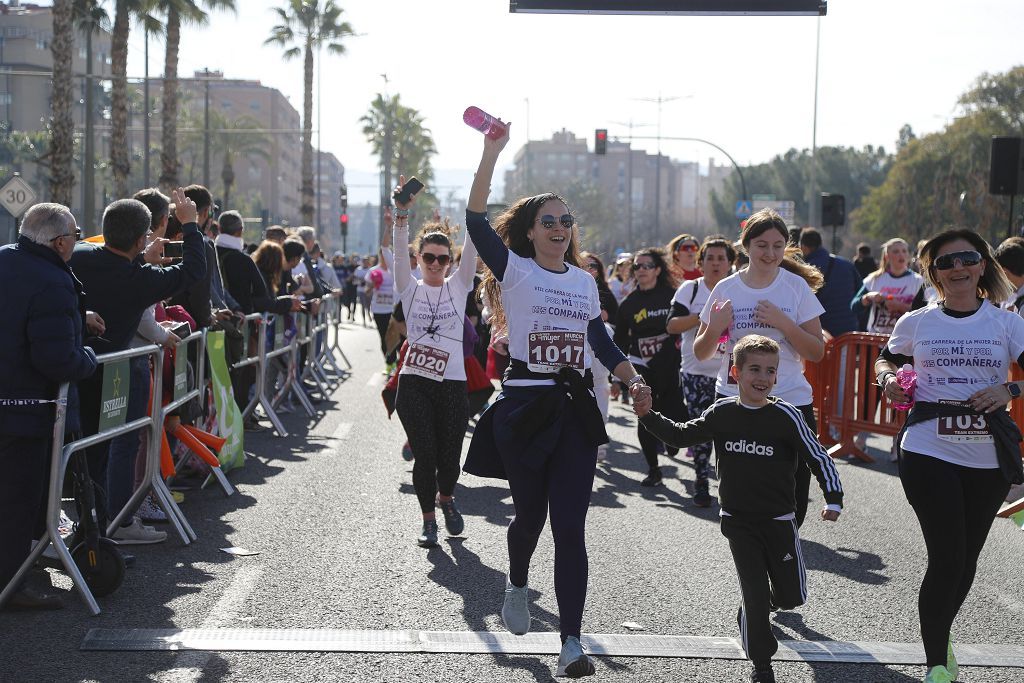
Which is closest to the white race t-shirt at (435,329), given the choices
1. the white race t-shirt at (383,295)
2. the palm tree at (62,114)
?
the white race t-shirt at (383,295)

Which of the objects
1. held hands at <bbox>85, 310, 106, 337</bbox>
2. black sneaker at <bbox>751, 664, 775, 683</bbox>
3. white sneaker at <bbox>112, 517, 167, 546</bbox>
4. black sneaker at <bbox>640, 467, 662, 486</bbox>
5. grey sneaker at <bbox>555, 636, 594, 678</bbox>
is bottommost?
black sneaker at <bbox>640, 467, 662, 486</bbox>

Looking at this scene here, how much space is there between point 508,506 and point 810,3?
416cm

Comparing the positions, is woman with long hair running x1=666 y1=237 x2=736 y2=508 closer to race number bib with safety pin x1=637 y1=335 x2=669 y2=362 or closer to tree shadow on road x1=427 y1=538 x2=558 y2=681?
race number bib with safety pin x1=637 y1=335 x2=669 y2=362

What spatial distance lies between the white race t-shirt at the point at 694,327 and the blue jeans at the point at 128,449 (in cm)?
347

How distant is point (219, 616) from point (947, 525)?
3176 mm

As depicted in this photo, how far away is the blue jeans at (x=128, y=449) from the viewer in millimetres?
6969

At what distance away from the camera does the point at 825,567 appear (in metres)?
6.97

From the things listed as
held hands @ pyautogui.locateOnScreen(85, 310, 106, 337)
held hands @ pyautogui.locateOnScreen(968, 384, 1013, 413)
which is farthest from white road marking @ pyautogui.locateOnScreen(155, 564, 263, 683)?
held hands @ pyautogui.locateOnScreen(968, 384, 1013, 413)

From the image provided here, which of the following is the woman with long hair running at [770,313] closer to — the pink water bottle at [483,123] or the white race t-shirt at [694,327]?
the white race t-shirt at [694,327]

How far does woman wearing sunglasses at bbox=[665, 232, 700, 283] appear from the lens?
10.6m

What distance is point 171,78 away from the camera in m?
29.8

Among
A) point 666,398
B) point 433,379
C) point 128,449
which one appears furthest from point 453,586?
point 666,398

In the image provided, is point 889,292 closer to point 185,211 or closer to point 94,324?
point 185,211

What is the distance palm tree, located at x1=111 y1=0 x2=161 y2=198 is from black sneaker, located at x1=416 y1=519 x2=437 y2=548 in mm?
23454
